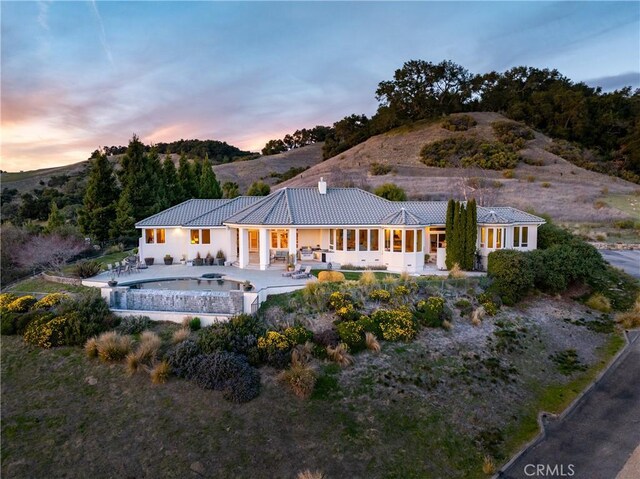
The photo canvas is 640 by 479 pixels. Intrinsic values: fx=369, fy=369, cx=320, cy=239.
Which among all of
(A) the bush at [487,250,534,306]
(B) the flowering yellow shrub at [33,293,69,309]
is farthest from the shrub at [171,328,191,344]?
(A) the bush at [487,250,534,306]

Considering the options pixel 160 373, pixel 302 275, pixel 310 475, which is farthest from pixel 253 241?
pixel 310 475

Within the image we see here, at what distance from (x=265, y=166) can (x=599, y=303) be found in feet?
247

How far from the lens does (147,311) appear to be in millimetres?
14758

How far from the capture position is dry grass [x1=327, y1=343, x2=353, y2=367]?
12328 millimetres

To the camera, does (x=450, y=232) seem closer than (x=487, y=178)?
Yes

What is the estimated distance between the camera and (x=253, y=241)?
24.8m

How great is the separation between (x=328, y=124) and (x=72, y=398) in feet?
373

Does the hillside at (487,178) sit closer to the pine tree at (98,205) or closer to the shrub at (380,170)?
the shrub at (380,170)

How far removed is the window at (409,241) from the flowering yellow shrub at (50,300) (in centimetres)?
1657

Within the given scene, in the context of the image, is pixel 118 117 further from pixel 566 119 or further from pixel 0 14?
pixel 566 119

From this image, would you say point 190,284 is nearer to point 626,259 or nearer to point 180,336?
point 180,336

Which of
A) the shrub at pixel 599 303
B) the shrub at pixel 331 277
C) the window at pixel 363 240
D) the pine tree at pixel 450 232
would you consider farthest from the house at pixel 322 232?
the shrub at pixel 599 303

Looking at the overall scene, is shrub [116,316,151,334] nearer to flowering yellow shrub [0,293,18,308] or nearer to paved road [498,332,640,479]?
flowering yellow shrub [0,293,18,308]

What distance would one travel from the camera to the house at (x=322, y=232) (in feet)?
69.4
